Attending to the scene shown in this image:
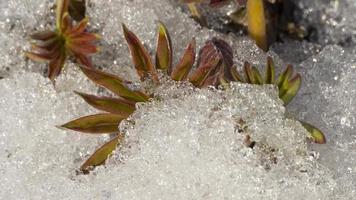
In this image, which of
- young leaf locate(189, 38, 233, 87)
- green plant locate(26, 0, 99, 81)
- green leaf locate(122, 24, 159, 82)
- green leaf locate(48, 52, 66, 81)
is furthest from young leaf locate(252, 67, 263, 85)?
green leaf locate(48, 52, 66, 81)

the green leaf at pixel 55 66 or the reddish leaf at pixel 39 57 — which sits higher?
the reddish leaf at pixel 39 57

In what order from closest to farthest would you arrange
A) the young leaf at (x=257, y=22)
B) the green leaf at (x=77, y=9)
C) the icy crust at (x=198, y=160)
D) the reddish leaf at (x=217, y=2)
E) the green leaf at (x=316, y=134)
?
1. the icy crust at (x=198, y=160)
2. the green leaf at (x=316, y=134)
3. the reddish leaf at (x=217, y=2)
4. the young leaf at (x=257, y=22)
5. the green leaf at (x=77, y=9)

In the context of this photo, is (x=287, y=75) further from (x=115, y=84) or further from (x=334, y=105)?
(x=115, y=84)

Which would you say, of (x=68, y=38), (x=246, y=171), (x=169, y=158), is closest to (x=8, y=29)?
(x=68, y=38)

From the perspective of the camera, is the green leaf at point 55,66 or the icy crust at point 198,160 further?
the green leaf at point 55,66

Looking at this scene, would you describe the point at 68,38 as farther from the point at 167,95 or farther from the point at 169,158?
the point at 169,158

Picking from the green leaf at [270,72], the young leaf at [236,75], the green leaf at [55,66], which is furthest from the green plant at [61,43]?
the green leaf at [270,72]

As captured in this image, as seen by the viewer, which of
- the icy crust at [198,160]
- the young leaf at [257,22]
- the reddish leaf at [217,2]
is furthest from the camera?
the young leaf at [257,22]

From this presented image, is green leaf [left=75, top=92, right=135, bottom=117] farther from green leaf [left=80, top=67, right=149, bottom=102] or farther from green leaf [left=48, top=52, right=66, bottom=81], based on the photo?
green leaf [left=48, top=52, right=66, bottom=81]

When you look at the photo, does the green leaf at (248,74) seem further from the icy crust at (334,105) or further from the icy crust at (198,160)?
the icy crust at (334,105)
